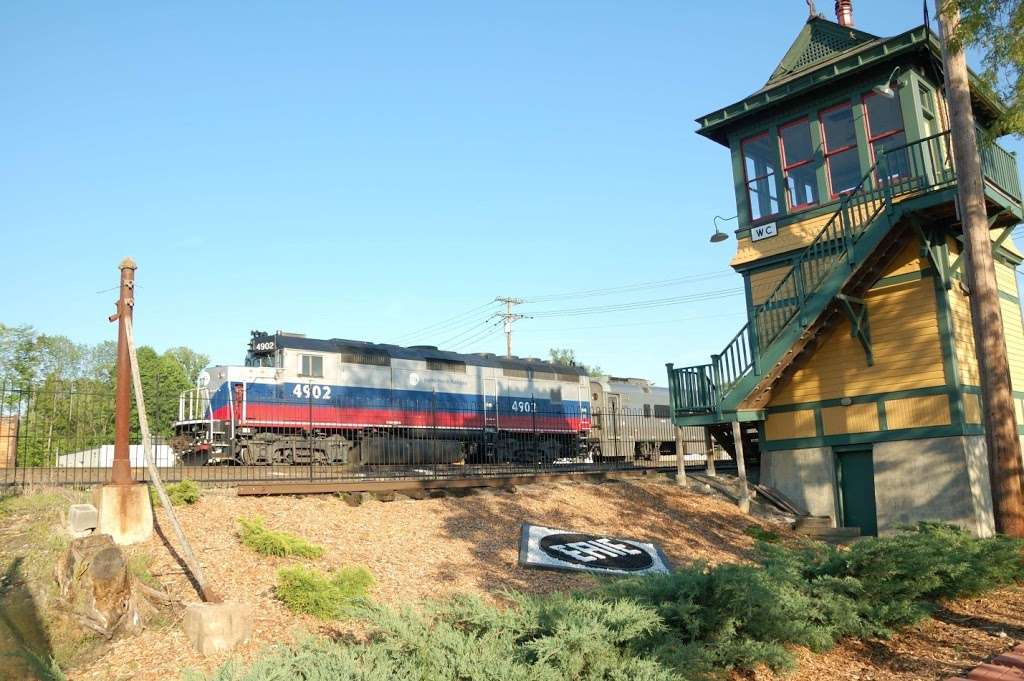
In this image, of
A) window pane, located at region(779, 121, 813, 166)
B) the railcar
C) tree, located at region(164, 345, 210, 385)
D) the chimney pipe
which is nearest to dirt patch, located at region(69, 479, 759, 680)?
the railcar

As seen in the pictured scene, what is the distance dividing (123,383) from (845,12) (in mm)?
17937

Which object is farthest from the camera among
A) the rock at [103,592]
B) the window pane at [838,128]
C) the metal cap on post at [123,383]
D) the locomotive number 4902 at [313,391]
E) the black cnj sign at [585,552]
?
the locomotive number 4902 at [313,391]

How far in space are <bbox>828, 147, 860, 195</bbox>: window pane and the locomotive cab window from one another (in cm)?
1545

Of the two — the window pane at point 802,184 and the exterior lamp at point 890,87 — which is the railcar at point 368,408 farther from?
the exterior lamp at point 890,87

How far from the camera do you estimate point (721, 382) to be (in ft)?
53.3

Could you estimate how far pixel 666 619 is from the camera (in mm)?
6488

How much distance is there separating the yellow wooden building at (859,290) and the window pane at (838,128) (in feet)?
0.08

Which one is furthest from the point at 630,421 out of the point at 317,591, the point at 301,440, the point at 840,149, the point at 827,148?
the point at 317,591

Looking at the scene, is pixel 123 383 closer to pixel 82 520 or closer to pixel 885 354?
pixel 82 520

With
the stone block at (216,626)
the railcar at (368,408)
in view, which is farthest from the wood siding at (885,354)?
the stone block at (216,626)

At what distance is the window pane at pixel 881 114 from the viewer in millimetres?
15781

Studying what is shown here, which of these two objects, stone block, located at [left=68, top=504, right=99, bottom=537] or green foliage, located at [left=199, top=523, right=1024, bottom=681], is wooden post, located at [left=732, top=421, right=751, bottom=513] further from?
stone block, located at [left=68, top=504, right=99, bottom=537]

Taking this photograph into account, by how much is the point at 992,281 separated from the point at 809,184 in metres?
6.30

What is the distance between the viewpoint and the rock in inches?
280
